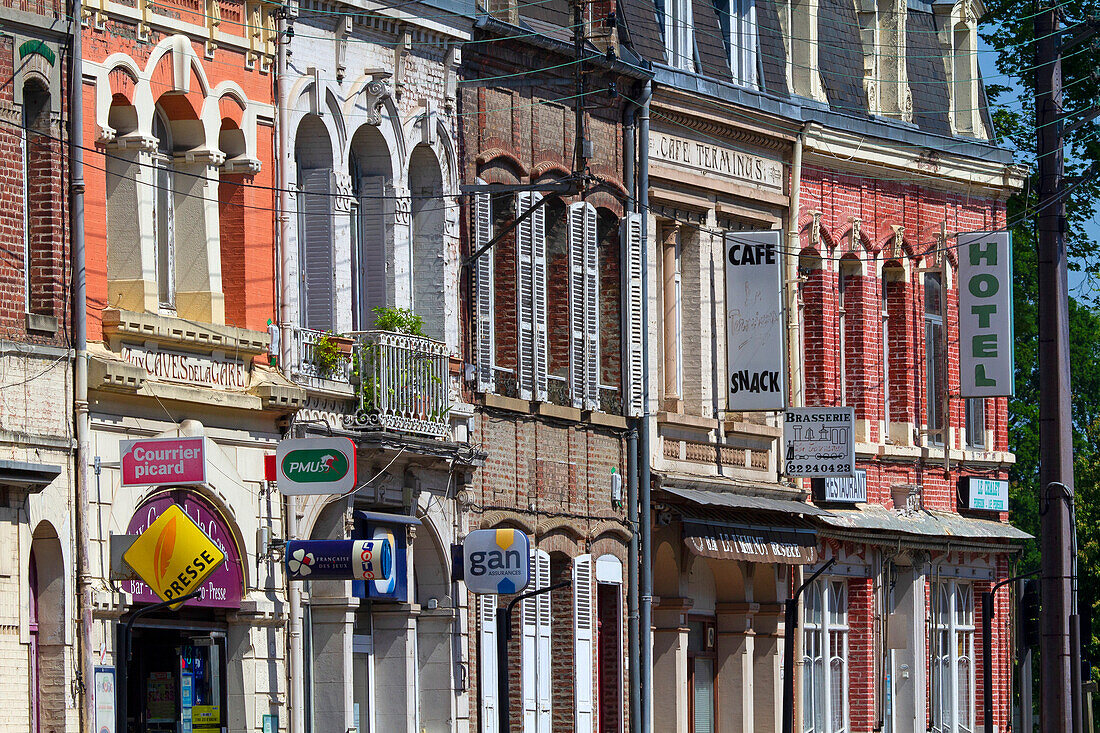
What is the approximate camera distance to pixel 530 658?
28.3 metres

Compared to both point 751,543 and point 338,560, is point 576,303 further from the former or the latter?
point 338,560

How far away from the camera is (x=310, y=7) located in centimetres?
2473

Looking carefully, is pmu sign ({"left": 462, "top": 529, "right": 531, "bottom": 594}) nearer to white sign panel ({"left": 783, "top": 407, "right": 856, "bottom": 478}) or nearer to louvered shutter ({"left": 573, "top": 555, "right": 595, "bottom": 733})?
louvered shutter ({"left": 573, "top": 555, "right": 595, "bottom": 733})

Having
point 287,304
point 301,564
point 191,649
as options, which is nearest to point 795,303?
point 287,304

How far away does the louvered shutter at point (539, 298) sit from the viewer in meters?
28.6

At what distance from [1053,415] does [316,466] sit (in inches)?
342

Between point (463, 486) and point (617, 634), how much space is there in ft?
13.5

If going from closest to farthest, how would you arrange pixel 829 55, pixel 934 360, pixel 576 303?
pixel 576 303
pixel 829 55
pixel 934 360

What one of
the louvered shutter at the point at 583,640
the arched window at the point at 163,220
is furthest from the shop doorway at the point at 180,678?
the louvered shutter at the point at 583,640

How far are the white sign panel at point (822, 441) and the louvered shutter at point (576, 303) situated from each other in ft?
15.3

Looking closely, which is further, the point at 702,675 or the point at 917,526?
the point at 917,526

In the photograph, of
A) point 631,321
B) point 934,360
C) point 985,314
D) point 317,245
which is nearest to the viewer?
point 317,245

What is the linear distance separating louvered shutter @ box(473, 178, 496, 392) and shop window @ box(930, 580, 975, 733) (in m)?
11.3

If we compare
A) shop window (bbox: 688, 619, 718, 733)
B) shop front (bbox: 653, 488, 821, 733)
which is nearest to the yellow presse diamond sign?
shop front (bbox: 653, 488, 821, 733)
